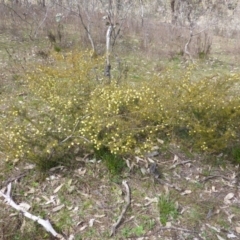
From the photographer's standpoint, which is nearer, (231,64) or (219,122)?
(219,122)

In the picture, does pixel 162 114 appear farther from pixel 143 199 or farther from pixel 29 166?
pixel 29 166

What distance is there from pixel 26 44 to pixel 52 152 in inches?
212

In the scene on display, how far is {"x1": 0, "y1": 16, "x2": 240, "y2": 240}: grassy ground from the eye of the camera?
2.39 meters

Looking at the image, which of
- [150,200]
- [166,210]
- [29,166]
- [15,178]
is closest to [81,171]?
[29,166]

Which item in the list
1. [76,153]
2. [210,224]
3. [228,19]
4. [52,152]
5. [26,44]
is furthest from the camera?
[228,19]

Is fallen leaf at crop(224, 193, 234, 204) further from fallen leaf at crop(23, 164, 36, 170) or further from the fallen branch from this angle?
fallen leaf at crop(23, 164, 36, 170)

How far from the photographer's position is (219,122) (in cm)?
298

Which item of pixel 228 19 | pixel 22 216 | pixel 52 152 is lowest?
pixel 228 19

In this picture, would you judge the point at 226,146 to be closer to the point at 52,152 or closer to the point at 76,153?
the point at 76,153

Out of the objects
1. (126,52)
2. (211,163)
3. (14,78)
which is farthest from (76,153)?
(126,52)

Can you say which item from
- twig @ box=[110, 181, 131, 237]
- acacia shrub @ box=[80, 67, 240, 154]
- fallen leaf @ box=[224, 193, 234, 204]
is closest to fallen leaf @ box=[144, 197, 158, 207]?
twig @ box=[110, 181, 131, 237]

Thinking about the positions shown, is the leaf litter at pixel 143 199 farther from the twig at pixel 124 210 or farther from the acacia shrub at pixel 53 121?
the acacia shrub at pixel 53 121

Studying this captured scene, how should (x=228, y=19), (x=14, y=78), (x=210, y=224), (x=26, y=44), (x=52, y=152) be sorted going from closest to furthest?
1. (x=210, y=224)
2. (x=52, y=152)
3. (x=14, y=78)
4. (x=26, y=44)
5. (x=228, y=19)

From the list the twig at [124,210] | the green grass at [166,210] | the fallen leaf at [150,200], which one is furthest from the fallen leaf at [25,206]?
the green grass at [166,210]
